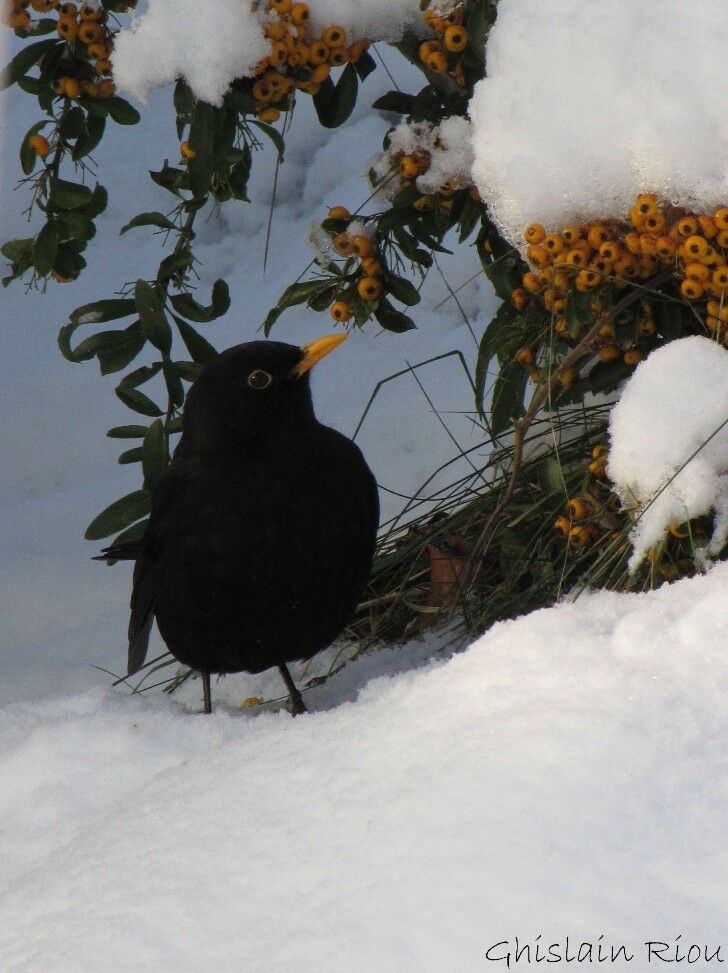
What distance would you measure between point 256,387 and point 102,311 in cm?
52

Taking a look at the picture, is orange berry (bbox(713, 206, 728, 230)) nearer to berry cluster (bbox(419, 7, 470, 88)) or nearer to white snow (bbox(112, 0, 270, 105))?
berry cluster (bbox(419, 7, 470, 88))

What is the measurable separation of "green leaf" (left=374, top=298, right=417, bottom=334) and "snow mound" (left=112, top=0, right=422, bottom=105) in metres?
0.48

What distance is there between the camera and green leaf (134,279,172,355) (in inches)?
85.2

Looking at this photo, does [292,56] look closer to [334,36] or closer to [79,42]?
[334,36]

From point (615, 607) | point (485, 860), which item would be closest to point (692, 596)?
point (615, 607)

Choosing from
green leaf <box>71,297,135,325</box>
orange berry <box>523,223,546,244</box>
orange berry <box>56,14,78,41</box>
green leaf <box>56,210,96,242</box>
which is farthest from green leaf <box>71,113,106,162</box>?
orange berry <box>523,223,546,244</box>

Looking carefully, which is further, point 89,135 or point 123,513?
point 89,135

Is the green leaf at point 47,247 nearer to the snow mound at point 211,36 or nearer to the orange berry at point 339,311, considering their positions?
the snow mound at point 211,36

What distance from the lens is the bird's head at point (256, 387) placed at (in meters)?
1.89

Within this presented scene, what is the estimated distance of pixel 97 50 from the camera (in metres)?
2.19

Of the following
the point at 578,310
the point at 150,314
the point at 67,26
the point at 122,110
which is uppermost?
the point at 67,26

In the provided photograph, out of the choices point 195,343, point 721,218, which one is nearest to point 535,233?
point 721,218

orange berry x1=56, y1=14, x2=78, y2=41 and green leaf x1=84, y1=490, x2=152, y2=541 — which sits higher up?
orange berry x1=56, y1=14, x2=78, y2=41

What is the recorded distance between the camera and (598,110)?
1775mm
